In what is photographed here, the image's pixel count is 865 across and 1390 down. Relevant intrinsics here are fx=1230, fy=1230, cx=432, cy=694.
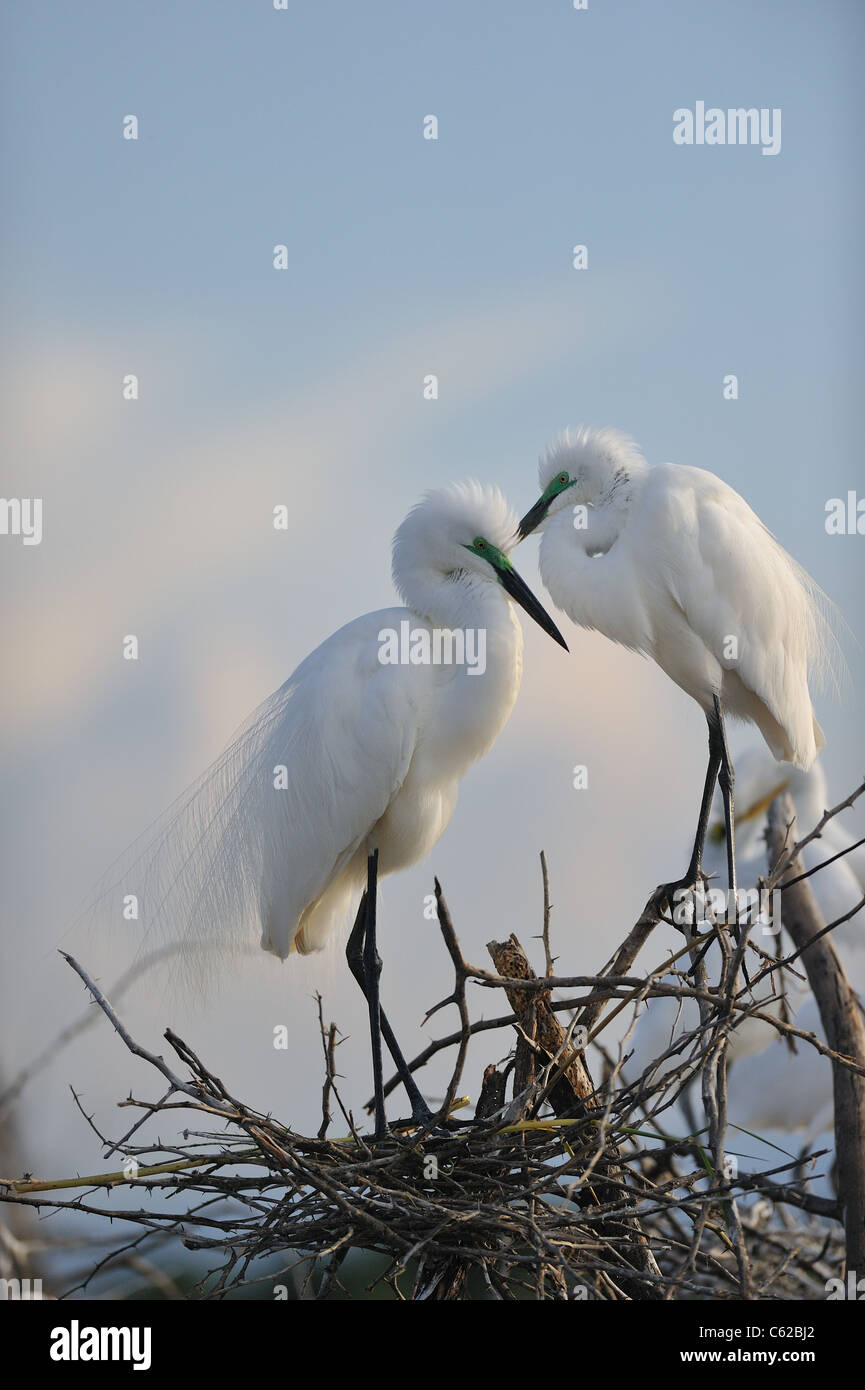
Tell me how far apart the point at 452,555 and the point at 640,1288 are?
1.21 metres

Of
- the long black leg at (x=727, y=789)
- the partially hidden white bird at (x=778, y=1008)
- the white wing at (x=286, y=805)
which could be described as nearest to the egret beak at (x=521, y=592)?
the white wing at (x=286, y=805)

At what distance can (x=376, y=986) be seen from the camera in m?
2.21

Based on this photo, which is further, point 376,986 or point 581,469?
point 581,469

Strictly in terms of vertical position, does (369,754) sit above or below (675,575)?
below

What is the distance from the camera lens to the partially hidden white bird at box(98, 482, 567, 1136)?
82.8 inches

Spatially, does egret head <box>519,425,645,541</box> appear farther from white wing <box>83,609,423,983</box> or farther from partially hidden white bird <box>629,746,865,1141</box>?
partially hidden white bird <box>629,746,865,1141</box>

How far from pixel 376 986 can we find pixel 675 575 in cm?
94

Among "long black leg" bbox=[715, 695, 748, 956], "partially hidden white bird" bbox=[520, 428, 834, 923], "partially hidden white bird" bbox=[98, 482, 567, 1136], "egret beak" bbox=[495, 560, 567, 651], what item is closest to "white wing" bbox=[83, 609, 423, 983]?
"partially hidden white bird" bbox=[98, 482, 567, 1136]

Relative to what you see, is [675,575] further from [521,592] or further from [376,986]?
[376,986]

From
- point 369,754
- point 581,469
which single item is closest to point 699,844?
point 369,754

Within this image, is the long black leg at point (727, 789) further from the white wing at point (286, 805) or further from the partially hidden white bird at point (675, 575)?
the white wing at point (286, 805)

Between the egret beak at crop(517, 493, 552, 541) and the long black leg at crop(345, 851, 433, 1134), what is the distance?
70 centimetres

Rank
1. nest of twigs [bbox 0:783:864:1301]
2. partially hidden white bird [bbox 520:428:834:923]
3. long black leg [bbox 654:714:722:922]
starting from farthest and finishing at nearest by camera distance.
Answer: partially hidden white bird [bbox 520:428:834:923] < long black leg [bbox 654:714:722:922] < nest of twigs [bbox 0:783:864:1301]

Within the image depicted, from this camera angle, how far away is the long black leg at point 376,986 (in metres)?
2.05
